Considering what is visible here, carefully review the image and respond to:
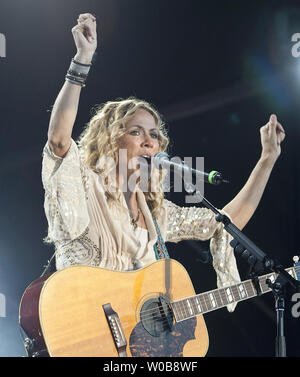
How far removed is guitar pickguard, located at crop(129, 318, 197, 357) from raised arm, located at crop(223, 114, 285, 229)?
97cm

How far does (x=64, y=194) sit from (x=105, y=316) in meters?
0.64

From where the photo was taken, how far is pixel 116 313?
2.01 metres

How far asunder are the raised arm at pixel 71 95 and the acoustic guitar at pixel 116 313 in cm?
61

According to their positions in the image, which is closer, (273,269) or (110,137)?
(273,269)

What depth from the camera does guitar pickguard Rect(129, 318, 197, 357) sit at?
204cm

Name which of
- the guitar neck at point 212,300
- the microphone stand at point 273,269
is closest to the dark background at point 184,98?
the guitar neck at point 212,300

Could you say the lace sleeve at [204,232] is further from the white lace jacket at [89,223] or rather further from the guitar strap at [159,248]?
the guitar strap at [159,248]

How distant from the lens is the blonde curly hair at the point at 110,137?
2756mm

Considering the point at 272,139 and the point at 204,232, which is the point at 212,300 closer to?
the point at 204,232

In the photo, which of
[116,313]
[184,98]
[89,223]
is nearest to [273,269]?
[116,313]

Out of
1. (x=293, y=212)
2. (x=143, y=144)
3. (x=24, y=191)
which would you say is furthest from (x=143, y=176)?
(x=293, y=212)

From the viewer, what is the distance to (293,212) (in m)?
3.64

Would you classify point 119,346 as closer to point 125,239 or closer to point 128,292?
point 128,292

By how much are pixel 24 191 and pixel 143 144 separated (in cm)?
82
